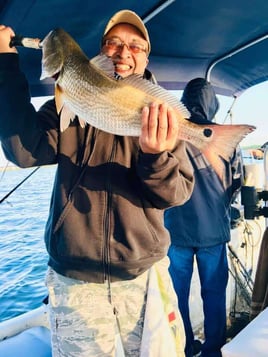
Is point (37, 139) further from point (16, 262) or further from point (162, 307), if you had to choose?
point (16, 262)

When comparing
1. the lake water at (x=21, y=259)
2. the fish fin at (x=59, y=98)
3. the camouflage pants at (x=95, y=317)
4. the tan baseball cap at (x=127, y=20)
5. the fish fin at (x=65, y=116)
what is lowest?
the lake water at (x=21, y=259)

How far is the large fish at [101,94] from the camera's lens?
1587mm

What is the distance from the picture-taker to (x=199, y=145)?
5.57 ft

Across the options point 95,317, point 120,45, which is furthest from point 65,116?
point 95,317

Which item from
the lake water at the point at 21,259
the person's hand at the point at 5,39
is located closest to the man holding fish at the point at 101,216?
the person's hand at the point at 5,39

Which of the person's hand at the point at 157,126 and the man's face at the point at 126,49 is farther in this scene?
the man's face at the point at 126,49

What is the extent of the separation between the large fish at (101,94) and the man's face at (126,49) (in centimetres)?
27

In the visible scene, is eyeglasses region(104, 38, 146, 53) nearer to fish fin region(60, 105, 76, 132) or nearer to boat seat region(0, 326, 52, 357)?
fish fin region(60, 105, 76, 132)

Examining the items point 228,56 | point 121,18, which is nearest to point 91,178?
point 121,18

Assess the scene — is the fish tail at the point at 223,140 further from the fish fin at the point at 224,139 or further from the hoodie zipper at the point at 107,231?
the hoodie zipper at the point at 107,231

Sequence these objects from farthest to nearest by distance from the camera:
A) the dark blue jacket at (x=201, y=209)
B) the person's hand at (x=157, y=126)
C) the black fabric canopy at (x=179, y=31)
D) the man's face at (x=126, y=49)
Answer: the dark blue jacket at (x=201, y=209) → the black fabric canopy at (x=179, y=31) → the man's face at (x=126, y=49) → the person's hand at (x=157, y=126)

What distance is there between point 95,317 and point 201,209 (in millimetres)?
1888

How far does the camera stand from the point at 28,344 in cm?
272

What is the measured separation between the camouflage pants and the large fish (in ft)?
2.67
